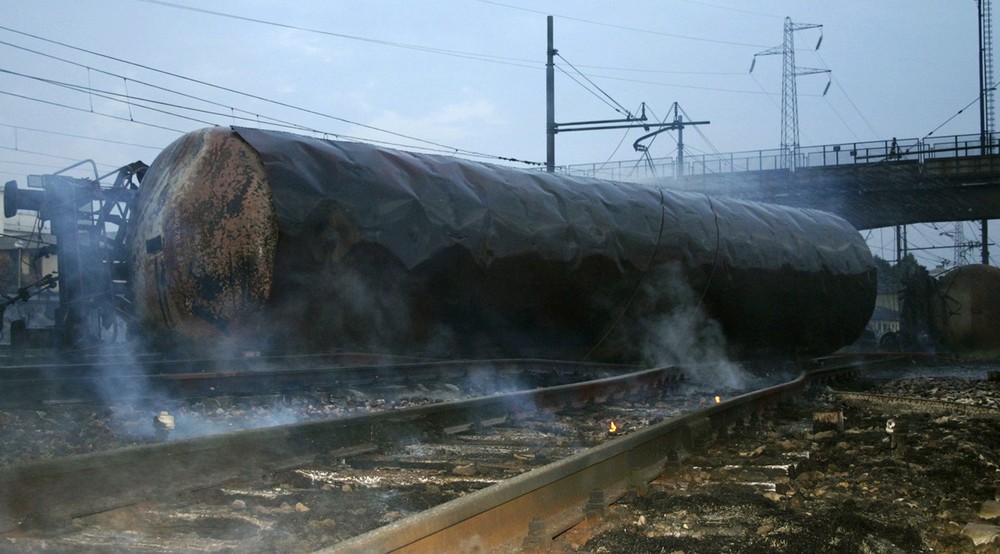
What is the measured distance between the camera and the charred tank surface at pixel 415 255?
243 inches

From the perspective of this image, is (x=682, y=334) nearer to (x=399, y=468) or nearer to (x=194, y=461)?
(x=399, y=468)

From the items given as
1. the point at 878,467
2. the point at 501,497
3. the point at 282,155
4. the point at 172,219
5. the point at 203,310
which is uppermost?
the point at 282,155

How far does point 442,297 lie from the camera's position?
710 cm

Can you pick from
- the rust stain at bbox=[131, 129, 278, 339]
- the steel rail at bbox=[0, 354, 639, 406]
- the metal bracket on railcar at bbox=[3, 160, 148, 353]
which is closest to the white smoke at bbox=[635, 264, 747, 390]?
the steel rail at bbox=[0, 354, 639, 406]

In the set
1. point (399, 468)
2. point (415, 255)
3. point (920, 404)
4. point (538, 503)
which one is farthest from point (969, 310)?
point (538, 503)

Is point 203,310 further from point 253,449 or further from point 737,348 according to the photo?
point 737,348

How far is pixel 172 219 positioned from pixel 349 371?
2149mm

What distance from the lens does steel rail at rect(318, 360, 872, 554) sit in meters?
2.35

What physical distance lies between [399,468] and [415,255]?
111 inches

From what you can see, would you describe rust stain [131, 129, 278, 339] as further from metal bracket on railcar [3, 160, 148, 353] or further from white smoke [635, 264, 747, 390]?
metal bracket on railcar [3, 160, 148, 353]

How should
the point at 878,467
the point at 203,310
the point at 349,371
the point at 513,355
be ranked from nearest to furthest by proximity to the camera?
the point at 878,467 → the point at 203,310 → the point at 349,371 → the point at 513,355

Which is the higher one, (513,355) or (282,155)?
(282,155)

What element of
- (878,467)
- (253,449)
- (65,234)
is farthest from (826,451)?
(65,234)

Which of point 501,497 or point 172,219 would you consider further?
point 172,219
